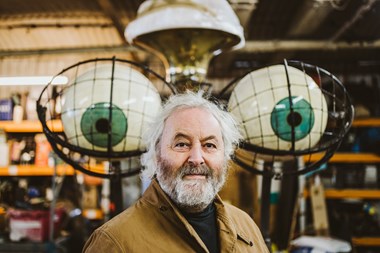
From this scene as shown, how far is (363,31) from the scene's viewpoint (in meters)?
4.71

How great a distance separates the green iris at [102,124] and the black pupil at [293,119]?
0.59 meters

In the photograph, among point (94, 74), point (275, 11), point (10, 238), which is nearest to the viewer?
point (94, 74)

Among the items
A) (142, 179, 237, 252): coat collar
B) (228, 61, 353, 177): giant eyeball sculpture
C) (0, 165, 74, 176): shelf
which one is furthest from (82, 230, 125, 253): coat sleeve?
(0, 165, 74, 176): shelf

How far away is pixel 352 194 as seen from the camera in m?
4.58

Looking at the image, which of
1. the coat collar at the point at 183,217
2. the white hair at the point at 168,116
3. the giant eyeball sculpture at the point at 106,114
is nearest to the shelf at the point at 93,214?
the giant eyeball sculpture at the point at 106,114

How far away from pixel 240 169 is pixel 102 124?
359 centimetres

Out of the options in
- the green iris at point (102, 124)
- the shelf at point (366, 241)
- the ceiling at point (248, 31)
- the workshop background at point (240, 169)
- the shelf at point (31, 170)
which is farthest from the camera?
the shelf at point (366, 241)

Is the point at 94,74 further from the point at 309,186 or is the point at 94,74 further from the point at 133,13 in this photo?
the point at 309,186

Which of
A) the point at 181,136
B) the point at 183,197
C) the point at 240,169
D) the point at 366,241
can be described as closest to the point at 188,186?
the point at 183,197

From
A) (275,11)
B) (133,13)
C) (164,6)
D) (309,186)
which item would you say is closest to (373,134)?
(309,186)

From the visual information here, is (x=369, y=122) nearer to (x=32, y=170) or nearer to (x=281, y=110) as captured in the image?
(x=281, y=110)

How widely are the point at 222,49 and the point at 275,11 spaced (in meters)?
2.84

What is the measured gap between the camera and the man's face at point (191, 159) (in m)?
1.13

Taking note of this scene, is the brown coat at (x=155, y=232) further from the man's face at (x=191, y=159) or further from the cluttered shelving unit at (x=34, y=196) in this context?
the cluttered shelving unit at (x=34, y=196)
